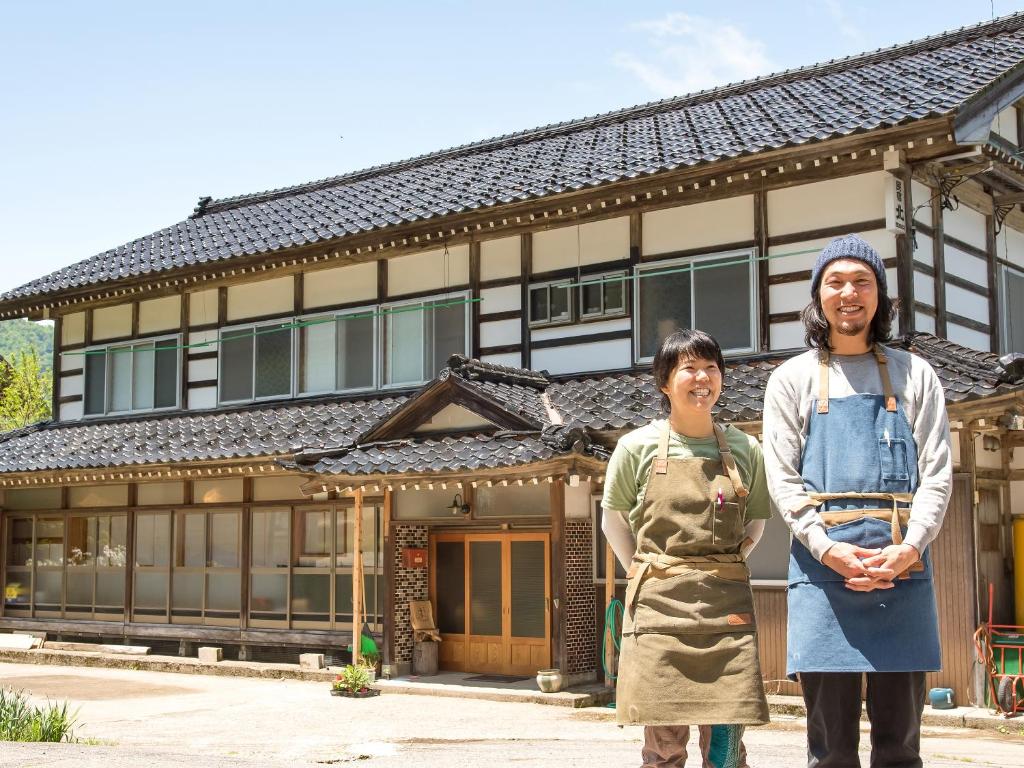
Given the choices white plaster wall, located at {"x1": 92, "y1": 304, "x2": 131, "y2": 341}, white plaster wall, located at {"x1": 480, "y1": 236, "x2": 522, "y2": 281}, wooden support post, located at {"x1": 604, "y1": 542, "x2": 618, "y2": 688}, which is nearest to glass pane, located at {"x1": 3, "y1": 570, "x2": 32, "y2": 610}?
white plaster wall, located at {"x1": 92, "y1": 304, "x2": 131, "y2": 341}

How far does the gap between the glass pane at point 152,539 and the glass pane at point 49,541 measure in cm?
178

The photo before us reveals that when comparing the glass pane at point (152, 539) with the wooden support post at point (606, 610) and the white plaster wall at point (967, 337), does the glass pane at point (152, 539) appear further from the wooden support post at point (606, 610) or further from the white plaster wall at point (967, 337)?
the white plaster wall at point (967, 337)

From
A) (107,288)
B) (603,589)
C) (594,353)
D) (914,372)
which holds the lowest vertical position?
(603,589)

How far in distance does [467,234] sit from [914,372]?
1096cm

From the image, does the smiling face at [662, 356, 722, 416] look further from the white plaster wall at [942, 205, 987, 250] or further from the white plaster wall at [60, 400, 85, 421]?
the white plaster wall at [60, 400, 85, 421]

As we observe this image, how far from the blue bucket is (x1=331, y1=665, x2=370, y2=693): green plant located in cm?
571

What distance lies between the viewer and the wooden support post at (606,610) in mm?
12195

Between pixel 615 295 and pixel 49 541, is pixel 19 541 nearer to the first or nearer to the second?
pixel 49 541

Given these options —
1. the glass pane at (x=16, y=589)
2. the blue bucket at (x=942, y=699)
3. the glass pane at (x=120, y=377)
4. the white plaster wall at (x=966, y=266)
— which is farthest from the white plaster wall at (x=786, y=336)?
the glass pane at (x=16, y=589)

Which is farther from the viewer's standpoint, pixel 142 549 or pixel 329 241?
pixel 142 549

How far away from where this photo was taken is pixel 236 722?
1095 cm

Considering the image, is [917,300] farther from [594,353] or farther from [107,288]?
[107,288]

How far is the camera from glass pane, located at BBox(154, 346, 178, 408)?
18016 mm

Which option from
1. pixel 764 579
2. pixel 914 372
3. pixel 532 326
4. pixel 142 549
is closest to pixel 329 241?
pixel 532 326
